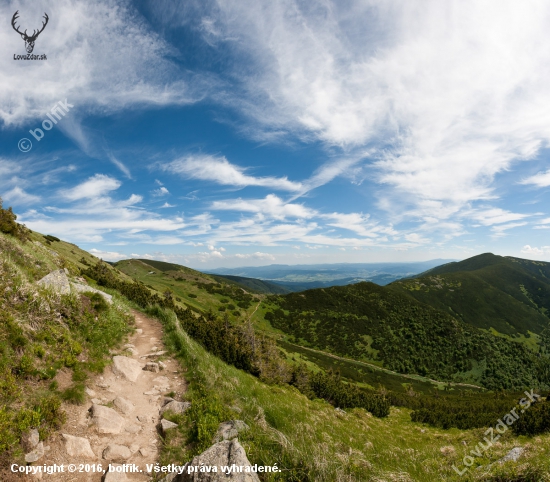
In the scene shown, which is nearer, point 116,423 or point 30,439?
point 30,439

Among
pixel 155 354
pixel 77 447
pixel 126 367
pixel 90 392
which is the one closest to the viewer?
pixel 77 447

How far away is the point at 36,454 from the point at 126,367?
5369 millimetres

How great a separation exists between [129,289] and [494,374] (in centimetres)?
17124

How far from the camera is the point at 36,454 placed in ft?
18.2

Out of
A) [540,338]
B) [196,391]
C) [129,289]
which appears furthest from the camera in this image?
[540,338]

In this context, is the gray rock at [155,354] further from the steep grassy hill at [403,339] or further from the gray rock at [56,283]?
the steep grassy hill at [403,339]

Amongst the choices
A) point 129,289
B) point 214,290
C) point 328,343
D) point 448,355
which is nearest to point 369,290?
point 448,355

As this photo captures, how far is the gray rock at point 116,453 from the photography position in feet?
21.4

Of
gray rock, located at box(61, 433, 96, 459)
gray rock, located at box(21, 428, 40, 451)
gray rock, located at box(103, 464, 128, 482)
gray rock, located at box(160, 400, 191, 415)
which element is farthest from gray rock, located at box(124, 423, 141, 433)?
gray rock, located at box(21, 428, 40, 451)

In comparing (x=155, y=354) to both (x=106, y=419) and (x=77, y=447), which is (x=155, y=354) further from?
(x=77, y=447)

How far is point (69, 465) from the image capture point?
19.3ft

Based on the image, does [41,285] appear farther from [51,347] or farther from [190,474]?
[190,474]

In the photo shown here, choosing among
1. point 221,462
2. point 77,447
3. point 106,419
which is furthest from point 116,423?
point 221,462

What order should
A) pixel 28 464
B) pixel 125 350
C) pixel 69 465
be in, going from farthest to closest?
pixel 125 350
pixel 69 465
pixel 28 464
